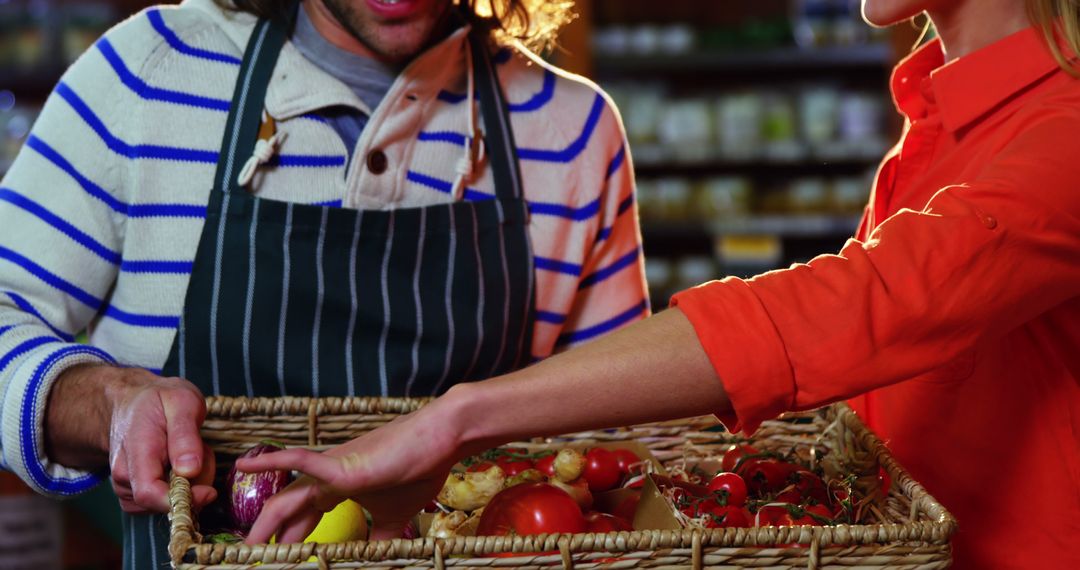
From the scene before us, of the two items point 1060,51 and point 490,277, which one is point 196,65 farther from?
point 1060,51

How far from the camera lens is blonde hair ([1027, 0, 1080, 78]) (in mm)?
1225

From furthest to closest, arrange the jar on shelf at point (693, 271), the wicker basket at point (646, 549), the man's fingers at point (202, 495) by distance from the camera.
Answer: the jar on shelf at point (693, 271) < the man's fingers at point (202, 495) < the wicker basket at point (646, 549)

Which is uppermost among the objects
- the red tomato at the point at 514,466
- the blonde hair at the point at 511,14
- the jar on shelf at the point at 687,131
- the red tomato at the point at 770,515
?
the blonde hair at the point at 511,14

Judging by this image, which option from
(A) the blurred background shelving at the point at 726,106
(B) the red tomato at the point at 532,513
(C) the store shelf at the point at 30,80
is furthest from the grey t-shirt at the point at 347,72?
(C) the store shelf at the point at 30,80

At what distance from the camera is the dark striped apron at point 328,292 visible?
1.59 m

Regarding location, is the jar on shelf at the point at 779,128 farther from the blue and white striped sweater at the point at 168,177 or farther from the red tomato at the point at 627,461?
the red tomato at the point at 627,461

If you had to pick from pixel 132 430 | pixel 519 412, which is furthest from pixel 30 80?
pixel 519 412

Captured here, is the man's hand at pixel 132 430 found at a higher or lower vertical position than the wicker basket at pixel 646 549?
lower

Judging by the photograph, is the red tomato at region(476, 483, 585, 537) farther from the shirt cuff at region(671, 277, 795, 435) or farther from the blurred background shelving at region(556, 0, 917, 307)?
the blurred background shelving at region(556, 0, 917, 307)

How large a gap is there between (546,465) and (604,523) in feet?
0.59

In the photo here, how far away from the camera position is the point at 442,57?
174 centimetres

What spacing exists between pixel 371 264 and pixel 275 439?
13.2 inches

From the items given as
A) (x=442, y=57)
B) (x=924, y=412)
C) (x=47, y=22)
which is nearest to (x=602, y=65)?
(x=47, y=22)

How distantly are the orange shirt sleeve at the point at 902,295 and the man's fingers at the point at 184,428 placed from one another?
0.52 m
